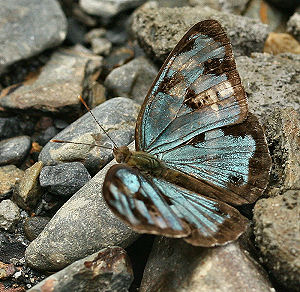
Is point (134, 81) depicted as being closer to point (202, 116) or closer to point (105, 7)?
point (105, 7)

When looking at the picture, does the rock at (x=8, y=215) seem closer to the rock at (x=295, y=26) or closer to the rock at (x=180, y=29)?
the rock at (x=180, y=29)

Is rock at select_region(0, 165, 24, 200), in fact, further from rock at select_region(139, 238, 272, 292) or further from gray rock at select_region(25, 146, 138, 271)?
rock at select_region(139, 238, 272, 292)

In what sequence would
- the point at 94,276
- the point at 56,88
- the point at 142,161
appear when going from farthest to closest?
the point at 56,88
the point at 142,161
the point at 94,276

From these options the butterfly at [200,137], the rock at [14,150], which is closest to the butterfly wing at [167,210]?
the butterfly at [200,137]

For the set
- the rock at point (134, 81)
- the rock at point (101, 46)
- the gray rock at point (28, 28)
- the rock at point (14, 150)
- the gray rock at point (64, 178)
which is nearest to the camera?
the gray rock at point (64, 178)

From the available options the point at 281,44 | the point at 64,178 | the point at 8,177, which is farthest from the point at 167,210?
the point at 281,44

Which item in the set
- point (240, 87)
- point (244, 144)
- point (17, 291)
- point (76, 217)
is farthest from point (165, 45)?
point (17, 291)
